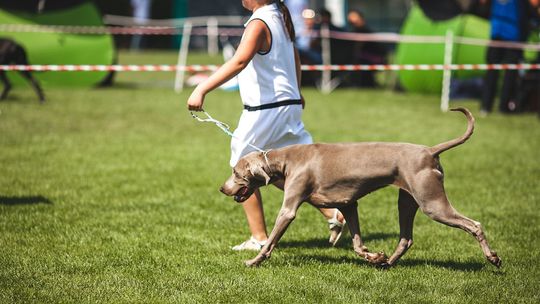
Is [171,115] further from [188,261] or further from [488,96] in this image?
[188,261]

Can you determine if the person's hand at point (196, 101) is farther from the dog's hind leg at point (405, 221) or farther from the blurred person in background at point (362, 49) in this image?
the blurred person in background at point (362, 49)

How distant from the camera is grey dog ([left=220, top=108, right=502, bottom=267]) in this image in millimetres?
4520

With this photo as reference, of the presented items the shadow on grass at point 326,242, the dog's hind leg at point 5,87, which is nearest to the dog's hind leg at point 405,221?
the shadow on grass at point 326,242

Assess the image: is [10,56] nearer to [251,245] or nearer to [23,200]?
[23,200]

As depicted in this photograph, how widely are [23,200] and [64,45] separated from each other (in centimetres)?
1064

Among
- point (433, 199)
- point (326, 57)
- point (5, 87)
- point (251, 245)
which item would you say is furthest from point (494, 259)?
point (326, 57)

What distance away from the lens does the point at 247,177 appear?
483 centimetres

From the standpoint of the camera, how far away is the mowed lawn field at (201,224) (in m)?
4.51

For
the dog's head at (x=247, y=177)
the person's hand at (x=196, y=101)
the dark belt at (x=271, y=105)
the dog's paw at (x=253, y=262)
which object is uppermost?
the person's hand at (x=196, y=101)

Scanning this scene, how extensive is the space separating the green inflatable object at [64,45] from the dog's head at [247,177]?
12.8m

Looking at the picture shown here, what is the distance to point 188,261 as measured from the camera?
5.12m

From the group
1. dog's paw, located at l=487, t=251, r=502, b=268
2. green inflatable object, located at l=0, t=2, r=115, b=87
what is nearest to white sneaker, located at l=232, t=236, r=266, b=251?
dog's paw, located at l=487, t=251, r=502, b=268

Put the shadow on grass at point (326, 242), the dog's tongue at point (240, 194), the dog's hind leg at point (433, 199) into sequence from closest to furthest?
the dog's hind leg at point (433, 199), the dog's tongue at point (240, 194), the shadow on grass at point (326, 242)

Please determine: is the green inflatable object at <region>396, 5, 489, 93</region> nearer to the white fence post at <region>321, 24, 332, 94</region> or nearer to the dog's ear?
the white fence post at <region>321, 24, 332, 94</region>
